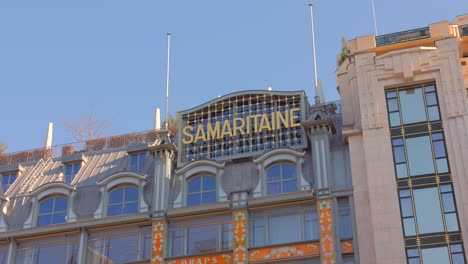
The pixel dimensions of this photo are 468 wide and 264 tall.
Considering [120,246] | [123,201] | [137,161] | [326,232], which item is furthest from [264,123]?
[120,246]

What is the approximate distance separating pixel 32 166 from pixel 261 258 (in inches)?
780

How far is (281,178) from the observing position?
47875mm

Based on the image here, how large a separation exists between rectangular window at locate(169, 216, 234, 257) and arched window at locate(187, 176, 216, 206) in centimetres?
146

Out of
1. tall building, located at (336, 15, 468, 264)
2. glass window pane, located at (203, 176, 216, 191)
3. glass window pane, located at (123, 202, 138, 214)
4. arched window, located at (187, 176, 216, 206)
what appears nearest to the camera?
tall building, located at (336, 15, 468, 264)

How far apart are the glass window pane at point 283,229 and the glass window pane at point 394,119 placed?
754 cm

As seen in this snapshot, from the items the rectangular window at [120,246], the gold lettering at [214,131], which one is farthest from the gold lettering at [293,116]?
the rectangular window at [120,246]

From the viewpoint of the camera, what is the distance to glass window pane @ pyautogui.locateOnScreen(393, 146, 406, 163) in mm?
44562

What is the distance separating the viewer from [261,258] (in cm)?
4500

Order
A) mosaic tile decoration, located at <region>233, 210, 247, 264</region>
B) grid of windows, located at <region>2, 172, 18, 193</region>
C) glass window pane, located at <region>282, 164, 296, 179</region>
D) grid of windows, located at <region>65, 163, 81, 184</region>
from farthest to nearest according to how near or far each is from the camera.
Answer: grid of windows, located at <region>2, 172, 18, 193</region> → grid of windows, located at <region>65, 163, 81, 184</region> → glass window pane, located at <region>282, 164, 296, 179</region> → mosaic tile decoration, located at <region>233, 210, 247, 264</region>

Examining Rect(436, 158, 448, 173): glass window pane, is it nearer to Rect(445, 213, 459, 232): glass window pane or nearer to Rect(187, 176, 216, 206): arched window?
Rect(445, 213, 459, 232): glass window pane

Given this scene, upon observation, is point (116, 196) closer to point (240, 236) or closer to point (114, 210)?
point (114, 210)

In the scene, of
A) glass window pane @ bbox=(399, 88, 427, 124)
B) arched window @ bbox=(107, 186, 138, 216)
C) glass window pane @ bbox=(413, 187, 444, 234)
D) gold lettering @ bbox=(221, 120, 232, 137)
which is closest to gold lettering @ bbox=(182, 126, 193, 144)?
gold lettering @ bbox=(221, 120, 232, 137)

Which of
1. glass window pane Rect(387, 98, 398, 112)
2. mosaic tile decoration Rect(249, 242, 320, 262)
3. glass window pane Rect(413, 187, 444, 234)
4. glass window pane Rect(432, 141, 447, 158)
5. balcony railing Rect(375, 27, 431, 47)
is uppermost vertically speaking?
balcony railing Rect(375, 27, 431, 47)

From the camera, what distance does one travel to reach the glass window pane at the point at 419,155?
43.9m
